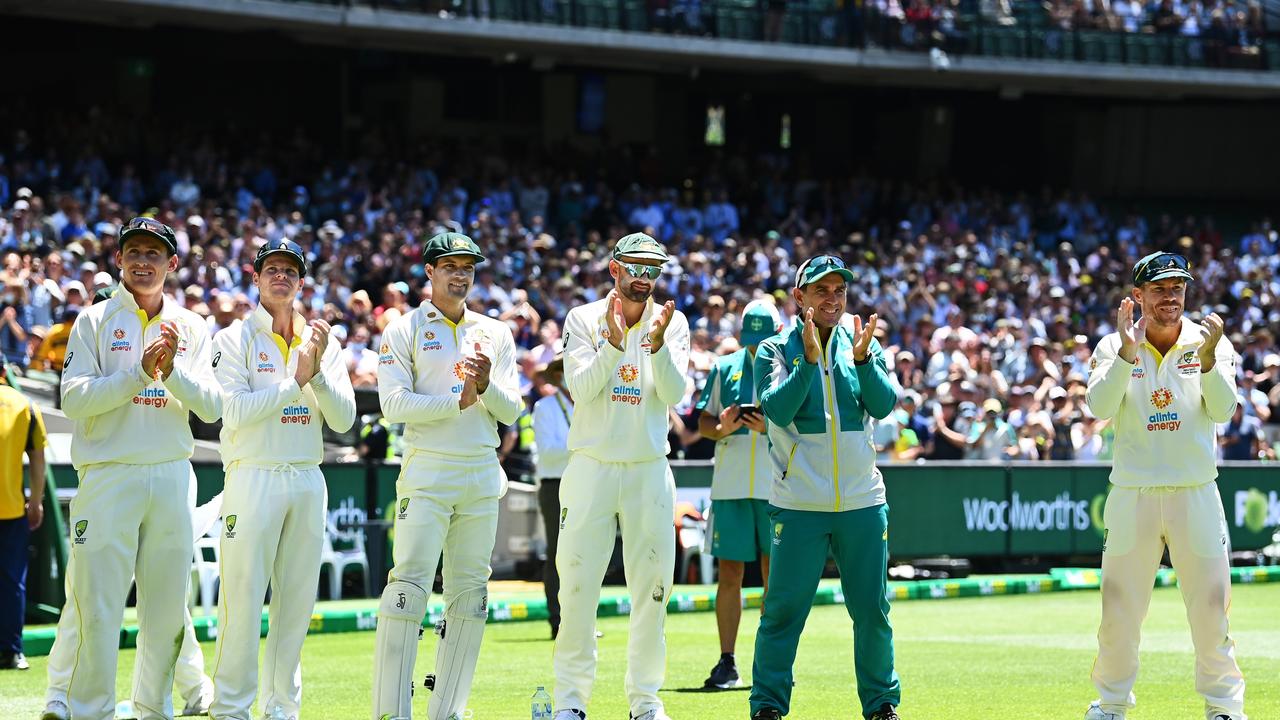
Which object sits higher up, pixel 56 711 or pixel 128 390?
pixel 128 390

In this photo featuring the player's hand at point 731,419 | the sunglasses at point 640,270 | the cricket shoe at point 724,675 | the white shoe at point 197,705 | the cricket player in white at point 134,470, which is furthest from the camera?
the cricket shoe at point 724,675

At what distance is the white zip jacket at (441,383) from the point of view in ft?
26.7

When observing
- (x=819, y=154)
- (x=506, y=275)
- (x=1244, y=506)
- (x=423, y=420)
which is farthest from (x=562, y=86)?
(x=423, y=420)

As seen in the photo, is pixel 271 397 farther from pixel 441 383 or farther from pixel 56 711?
pixel 56 711

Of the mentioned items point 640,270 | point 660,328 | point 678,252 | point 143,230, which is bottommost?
point 660,328

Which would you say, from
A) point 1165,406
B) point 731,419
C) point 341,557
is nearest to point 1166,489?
point 1165,406

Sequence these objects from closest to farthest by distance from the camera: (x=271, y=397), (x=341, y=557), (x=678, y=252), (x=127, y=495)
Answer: (x=127, y=495), (x=271, y=397), (x=341, y=557), (x=678, y=252)

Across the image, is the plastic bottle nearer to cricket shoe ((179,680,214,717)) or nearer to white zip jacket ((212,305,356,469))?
white zip jacket ((212,305,356,469))

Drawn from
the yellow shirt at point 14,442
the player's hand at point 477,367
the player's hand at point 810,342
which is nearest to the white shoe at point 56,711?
the player's hand at point 477,367

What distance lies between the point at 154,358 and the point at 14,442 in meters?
3.78

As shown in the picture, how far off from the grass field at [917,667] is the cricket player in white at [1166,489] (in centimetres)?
75

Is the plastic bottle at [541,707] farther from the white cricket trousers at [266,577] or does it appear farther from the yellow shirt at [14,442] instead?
the yellow shirt at [14,442]

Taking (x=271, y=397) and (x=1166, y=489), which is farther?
(x=1166, y=489)

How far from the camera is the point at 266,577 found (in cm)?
802
